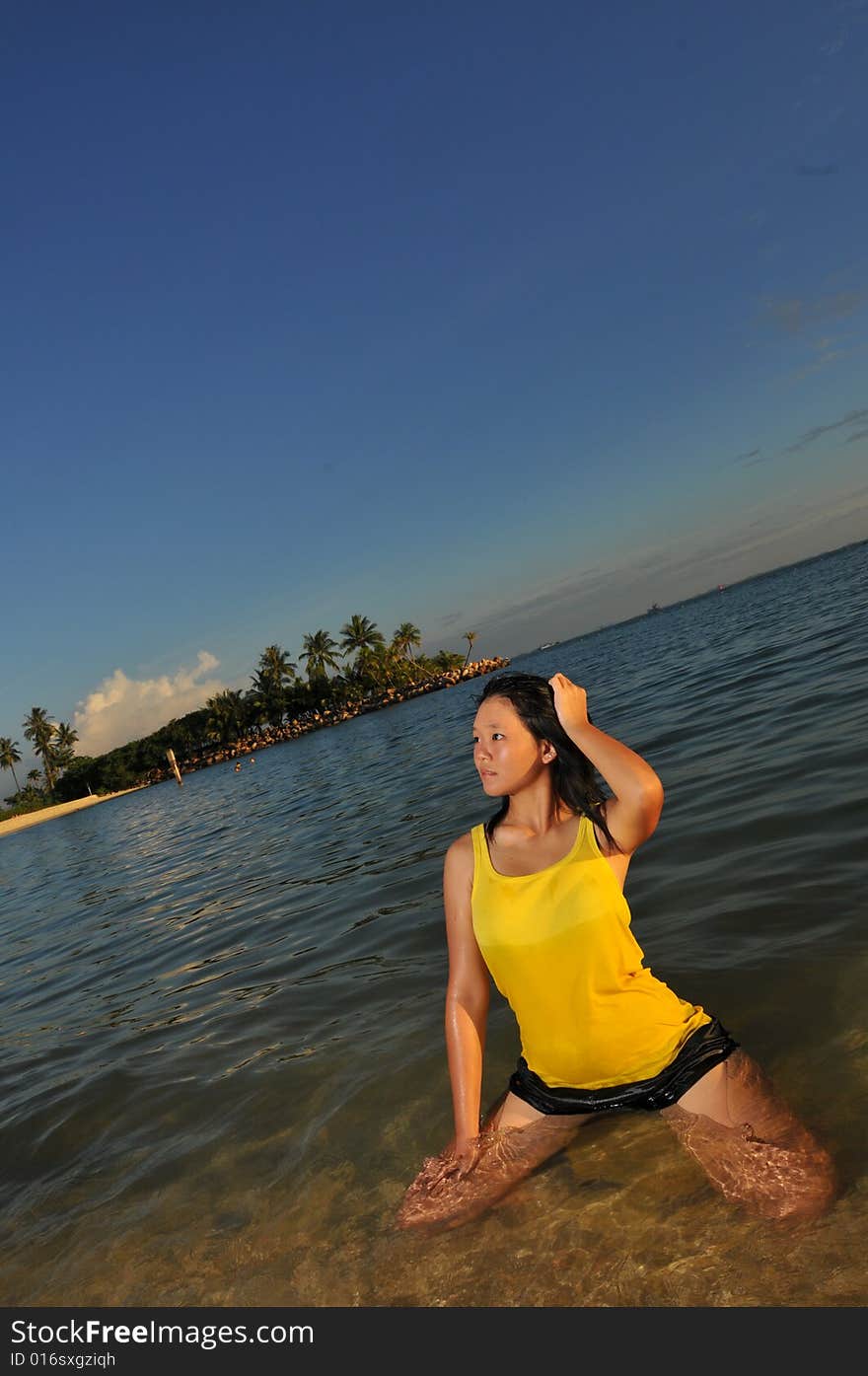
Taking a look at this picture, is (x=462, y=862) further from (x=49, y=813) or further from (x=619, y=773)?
(x=49, y=813)

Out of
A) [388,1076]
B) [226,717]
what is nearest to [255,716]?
[226,717]

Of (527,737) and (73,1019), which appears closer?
(527,737)

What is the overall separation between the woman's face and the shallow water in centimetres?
152

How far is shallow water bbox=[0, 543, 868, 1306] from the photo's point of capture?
276cm

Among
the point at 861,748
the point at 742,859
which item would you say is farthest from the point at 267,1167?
the point at 861,748

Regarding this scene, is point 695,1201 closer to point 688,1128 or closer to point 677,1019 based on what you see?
point 688,1128

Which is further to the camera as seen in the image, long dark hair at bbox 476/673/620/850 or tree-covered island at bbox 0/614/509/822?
tree-covered island at bbox 0/614/509/822

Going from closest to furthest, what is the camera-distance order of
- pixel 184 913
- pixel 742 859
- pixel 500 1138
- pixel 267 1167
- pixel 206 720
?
1. pixel 500 1138
2. pixel 267 1167
3. pixel 742 859
4. pixel 184 913
5. pixel 206 720

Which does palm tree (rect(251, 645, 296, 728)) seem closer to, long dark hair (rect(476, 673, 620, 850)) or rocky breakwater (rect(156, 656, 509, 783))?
rocky breakwater (rect(156, 656, 509, 783))

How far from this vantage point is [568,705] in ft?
9.43

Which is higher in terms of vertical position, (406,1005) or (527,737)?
(527,737)

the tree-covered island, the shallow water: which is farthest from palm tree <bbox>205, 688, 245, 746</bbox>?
the shallow water
